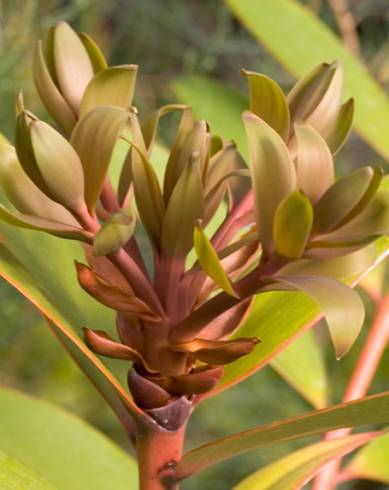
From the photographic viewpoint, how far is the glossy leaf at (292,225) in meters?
0.33

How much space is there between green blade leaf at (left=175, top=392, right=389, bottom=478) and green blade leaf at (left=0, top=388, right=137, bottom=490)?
0.94ft

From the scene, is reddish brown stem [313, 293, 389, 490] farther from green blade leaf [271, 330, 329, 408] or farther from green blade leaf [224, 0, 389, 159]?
green blade leaf [224, 0, 389, 159]

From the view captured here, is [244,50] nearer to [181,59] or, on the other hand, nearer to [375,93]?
[181,59]

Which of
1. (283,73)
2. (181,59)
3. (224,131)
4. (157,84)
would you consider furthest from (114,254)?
(181,59)

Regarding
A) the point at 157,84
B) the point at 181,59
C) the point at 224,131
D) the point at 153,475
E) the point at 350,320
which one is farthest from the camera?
the point at 181,59

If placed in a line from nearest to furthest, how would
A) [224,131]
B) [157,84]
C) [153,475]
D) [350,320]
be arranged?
[350,320] < [153,475] < [224,131] < [157,84]

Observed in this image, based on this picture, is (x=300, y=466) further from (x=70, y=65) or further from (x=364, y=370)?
(x=70, y=65)

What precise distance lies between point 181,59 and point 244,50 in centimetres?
27

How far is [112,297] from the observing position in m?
0.39

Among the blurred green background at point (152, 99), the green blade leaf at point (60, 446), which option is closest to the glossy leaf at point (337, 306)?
the green blade leaf at point (60, 446)

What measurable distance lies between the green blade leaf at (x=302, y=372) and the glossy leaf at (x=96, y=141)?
0.39 m

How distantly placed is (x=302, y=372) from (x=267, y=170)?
0.42m

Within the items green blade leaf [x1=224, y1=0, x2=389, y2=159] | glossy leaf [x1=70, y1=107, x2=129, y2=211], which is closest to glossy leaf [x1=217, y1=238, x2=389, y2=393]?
glossy leaf [x1=70, y1=107, x2=129, y2=211]

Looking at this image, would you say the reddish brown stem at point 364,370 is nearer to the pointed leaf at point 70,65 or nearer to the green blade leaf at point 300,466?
the green blade leaf at point 300,466
